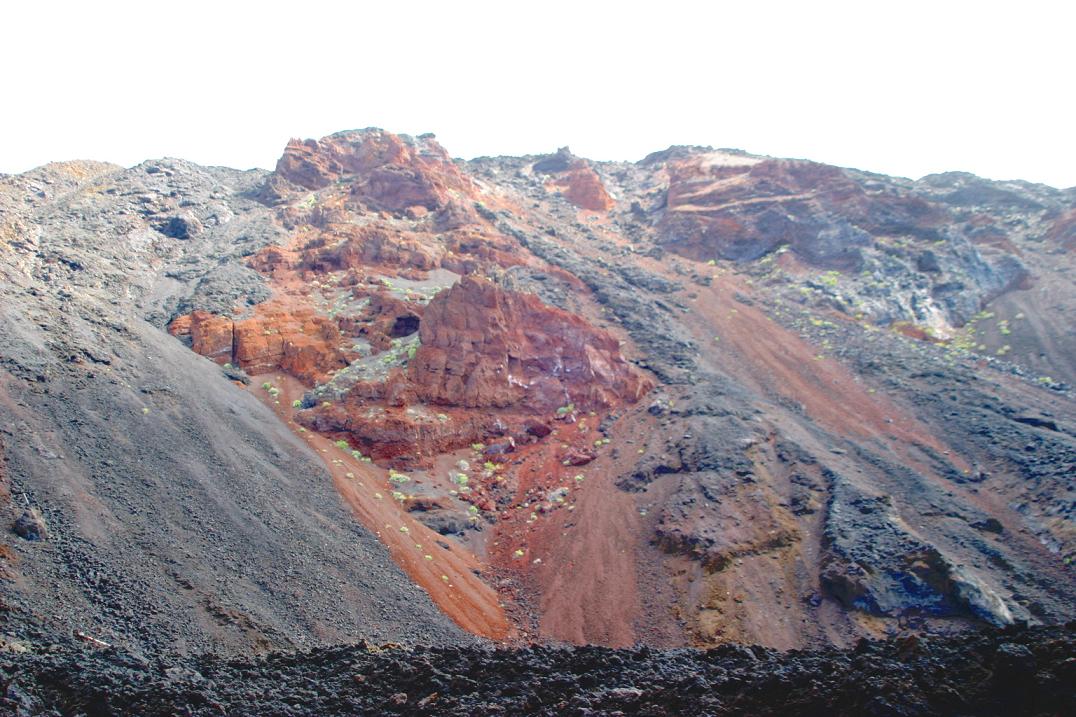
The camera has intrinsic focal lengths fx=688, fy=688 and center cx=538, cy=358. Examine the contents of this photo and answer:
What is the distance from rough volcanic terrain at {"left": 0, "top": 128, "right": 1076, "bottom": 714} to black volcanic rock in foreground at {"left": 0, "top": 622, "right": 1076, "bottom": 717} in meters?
0.10

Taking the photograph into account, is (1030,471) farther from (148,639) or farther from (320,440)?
(148,639)

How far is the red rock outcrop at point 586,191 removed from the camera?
55.8m

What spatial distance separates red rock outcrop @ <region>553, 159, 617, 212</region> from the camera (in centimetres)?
5575

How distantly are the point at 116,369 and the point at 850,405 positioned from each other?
2482 centimetres

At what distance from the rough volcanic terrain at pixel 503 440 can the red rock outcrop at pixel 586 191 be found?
14621mm

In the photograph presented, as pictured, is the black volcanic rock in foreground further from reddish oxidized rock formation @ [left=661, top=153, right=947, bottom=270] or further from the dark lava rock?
reddish oxidized rock formation @ [left=661, top=153, right=947, bottom=270]

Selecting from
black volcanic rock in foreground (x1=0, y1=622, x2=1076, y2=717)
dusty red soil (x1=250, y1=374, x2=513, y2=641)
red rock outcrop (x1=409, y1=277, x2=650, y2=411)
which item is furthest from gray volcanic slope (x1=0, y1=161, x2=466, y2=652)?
red rock outcrop (x1=409, y1=277, x2=650, y2=411)

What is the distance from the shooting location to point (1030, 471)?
2125 centimetres

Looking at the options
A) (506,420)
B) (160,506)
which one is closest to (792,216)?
(506,420)

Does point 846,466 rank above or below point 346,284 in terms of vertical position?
below

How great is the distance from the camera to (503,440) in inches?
919

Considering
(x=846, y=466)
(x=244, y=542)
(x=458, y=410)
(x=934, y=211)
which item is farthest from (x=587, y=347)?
(x=934, y=211)

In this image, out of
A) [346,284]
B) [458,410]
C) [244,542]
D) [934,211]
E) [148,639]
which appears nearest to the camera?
[148,639]

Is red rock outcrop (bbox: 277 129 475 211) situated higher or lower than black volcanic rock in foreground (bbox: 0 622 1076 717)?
higher
